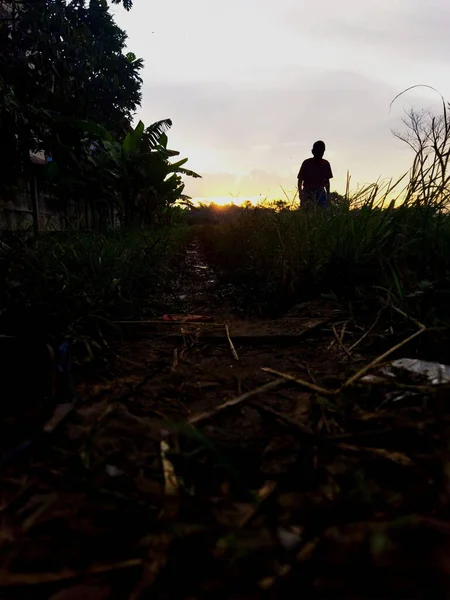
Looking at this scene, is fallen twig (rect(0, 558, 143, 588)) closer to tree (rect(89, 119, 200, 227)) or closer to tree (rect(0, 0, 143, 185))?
tree (rect(0, 0, 143, 185))

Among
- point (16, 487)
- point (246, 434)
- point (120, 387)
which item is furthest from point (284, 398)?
point (16, 487)

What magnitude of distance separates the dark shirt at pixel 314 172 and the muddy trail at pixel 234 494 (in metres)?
4.21

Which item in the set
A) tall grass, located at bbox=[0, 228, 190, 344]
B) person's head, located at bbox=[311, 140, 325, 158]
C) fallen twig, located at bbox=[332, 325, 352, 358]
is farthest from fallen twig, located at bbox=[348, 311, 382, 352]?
person's head, located at bbox=[311, 140, 325, 158]

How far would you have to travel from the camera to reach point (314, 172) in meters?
4.88

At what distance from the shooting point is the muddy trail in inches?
18.4

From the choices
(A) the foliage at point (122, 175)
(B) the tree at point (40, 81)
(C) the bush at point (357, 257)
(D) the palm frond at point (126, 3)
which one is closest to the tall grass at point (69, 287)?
(C) the bush at point (357, 257)

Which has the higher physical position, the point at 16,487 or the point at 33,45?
the point at 33,45

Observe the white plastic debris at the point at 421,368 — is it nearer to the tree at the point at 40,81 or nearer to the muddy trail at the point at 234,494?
the muddy trail at the point at 234,494

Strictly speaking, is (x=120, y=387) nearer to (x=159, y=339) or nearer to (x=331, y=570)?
(x=159, y=339)

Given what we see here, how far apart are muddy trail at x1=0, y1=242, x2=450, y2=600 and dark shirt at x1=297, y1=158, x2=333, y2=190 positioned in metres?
4.21

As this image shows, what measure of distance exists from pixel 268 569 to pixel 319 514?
122 millimetres

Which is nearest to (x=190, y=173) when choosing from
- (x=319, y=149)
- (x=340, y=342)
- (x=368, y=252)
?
(x=319, y=149)

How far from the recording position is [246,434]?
0.79 metres

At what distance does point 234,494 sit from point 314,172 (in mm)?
4851
